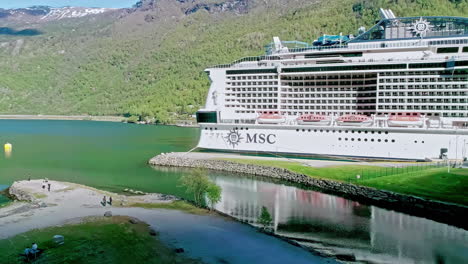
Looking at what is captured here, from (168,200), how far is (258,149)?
20.8 metres

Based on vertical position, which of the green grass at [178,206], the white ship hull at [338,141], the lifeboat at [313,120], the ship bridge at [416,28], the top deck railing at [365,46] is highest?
the ship bridge at [416,28]

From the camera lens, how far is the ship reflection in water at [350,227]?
28656 mm

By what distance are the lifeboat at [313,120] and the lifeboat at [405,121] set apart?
7.00 metres

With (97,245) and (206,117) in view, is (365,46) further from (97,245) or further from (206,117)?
(97,245)

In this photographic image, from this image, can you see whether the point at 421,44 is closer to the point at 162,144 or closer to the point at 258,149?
the point at 258,149

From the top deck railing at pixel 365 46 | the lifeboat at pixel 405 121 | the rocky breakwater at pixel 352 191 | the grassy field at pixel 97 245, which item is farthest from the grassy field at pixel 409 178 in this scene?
the grassy field at pixel 97 245

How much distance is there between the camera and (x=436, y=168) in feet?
142

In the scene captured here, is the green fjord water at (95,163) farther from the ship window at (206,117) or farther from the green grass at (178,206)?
the ship window at (206,117)

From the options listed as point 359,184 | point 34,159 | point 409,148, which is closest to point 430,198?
point 359,184

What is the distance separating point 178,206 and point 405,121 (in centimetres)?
2641

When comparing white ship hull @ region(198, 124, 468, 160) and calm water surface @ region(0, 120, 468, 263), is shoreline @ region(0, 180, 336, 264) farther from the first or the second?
white ship hull @ region(198, 124, 468, 160)

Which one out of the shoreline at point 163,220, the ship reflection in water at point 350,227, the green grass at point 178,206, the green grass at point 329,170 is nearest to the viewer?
the shoreline at point 163,220

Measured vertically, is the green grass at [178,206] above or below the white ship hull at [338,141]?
below

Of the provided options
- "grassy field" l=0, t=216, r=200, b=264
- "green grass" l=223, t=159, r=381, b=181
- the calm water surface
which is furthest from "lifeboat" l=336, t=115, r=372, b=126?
"grassy field" l=0, t=216, r=200, b=264
